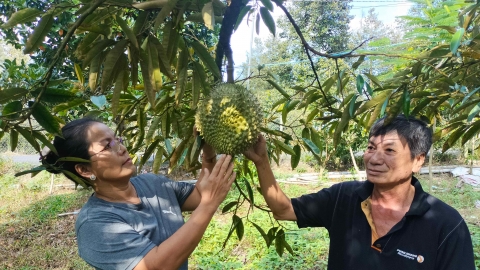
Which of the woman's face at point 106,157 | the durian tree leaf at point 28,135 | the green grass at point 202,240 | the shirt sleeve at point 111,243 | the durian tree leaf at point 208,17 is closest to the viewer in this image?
the durian tree leaf at point 208,17

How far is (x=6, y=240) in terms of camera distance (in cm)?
398

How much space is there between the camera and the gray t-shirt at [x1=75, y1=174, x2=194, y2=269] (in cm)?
102

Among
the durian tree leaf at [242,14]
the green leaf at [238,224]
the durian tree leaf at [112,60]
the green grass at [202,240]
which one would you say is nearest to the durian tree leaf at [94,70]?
the durian tree leaf at [112,60]

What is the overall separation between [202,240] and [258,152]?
2.72 meters

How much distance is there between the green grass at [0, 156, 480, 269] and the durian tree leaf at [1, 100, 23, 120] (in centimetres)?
161

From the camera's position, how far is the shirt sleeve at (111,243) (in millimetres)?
1008

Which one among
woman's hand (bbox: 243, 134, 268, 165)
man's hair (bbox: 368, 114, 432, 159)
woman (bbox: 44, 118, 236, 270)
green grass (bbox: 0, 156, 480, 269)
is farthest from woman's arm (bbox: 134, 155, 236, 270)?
green grass (bbox: 0, 156, 480, 269)

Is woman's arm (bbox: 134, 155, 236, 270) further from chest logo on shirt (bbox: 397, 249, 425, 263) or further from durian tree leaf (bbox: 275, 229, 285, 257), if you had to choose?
chest logo on shirt (bbox: 397, 249, 425, 263)

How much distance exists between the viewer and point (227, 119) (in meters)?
1.07

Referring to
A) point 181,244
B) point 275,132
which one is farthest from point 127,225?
point 275,132

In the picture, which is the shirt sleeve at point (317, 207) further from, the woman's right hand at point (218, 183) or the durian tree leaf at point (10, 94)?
the durian tree leaf at point (10, 94)

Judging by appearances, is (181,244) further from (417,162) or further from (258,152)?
Answer: (417,162)

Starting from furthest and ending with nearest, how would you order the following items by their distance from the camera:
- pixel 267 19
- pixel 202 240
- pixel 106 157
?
pixel 202 240, pixel 106 157, pixel 267 19

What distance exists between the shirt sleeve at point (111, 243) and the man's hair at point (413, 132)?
925 mm
